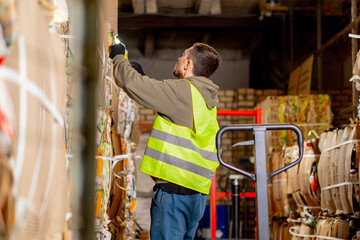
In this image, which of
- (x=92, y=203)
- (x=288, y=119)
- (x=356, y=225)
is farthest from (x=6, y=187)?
(x=288, y=119)

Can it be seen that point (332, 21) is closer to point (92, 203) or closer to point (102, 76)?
point (102, 76)

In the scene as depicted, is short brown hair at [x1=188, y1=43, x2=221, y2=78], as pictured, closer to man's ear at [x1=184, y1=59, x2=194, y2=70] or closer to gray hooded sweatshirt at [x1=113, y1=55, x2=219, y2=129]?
man's ear at [x1=184, y1=59, x2=194, y2=70]

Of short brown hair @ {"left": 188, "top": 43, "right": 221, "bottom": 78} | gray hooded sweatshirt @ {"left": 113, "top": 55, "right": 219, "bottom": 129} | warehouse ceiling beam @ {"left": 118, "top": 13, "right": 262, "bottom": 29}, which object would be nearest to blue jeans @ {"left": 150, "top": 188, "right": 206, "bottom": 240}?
gray hooded sweatshirt @ {"left": 113, "top": 55, "right": 219, "bottom": 129}

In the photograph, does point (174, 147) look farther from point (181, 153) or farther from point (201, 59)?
point (201, 59)

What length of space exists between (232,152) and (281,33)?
2.92 m

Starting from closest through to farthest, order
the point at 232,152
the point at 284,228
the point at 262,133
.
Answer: the point at 262,133 → the point at 284,228 → the point at 232,152

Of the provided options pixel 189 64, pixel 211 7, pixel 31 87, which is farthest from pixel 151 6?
pixel 31 87

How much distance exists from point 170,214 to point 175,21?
21.8 ft

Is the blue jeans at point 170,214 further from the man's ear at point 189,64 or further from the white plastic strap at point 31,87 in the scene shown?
the white plastic strap at point 31,87

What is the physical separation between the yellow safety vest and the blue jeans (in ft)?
0.28

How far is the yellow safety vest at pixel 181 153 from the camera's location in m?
3.00

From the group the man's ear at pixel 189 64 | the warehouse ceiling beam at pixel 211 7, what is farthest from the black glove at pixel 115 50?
the warehouse ceiling beam at pixel 211 7

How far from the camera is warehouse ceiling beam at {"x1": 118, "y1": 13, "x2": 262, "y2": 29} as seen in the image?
30.2 feet

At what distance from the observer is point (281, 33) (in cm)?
1059
